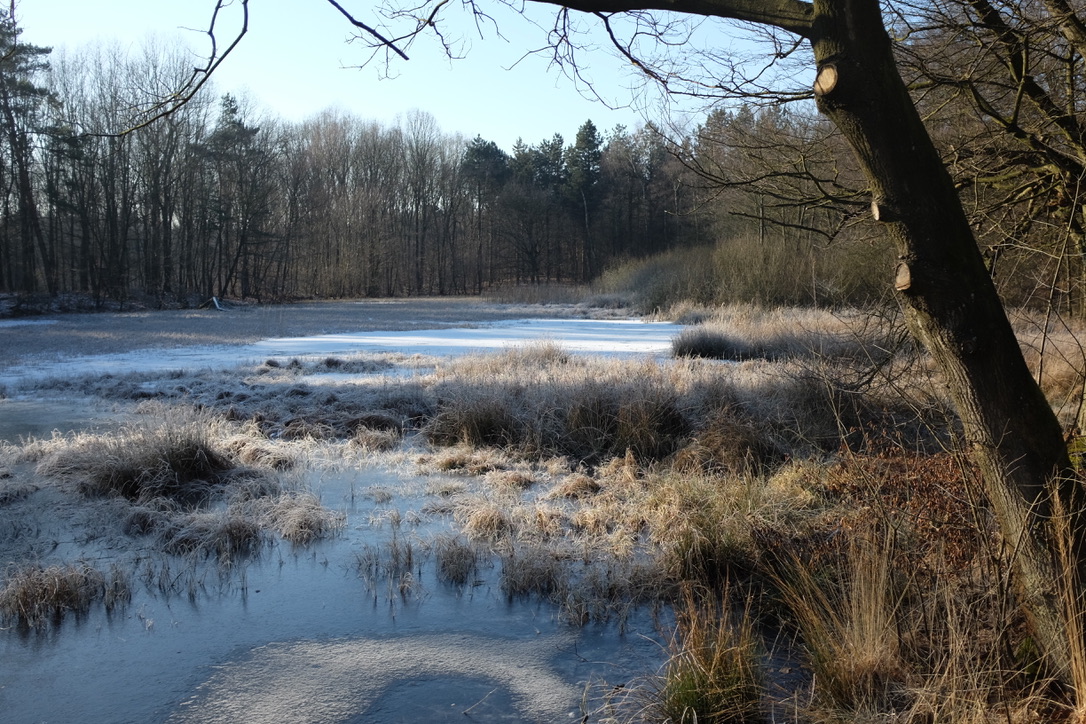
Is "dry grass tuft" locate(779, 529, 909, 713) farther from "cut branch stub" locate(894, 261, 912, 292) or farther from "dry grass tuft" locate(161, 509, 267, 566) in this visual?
"dry grass tuft" locate(161, 509, 267, 566)

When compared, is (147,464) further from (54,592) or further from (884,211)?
(884,211)

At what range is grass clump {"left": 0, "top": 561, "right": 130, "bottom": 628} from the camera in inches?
181

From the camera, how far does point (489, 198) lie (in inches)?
2365

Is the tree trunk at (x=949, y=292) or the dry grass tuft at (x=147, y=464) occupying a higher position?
the tree trunk at (x=949, y=292)

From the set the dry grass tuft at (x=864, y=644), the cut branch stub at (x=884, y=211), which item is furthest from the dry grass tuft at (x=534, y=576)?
the cut branch stub at (x=884, y=211)

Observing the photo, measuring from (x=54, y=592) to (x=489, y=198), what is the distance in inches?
2243

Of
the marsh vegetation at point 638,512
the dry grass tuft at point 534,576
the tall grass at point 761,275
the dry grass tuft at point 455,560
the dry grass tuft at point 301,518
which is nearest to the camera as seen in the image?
the marsh vegetation at point 638,512

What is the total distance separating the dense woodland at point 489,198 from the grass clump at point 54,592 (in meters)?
2.79

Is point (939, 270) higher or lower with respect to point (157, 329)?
higher

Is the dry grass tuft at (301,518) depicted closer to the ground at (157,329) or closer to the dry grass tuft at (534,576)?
the dry grass tuft at (534,576)

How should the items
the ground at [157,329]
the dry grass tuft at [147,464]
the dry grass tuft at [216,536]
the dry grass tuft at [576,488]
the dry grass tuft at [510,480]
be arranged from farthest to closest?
1. the ground at [157,329]
2. the dry grass tuft at [510,480]
3. the dry grass tuft at [576,488]
4. the dry grass tuft at [147,464]
5. the dry grass tuft at [216,536]

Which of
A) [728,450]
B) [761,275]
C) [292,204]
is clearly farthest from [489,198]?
[728,450]

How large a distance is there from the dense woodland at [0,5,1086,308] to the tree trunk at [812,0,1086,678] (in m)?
0.41

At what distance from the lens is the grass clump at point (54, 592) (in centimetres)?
459
